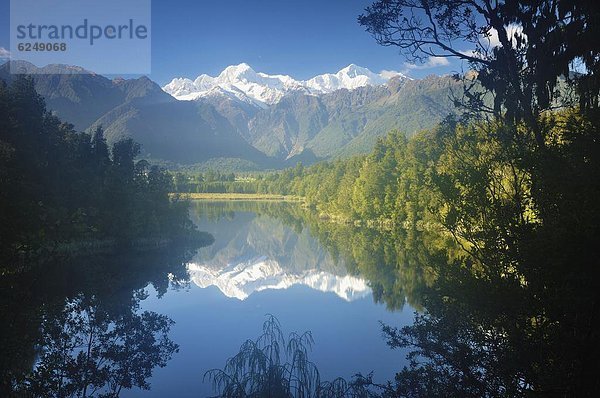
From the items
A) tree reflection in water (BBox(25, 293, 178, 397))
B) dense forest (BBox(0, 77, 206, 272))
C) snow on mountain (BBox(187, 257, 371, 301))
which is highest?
dense forest (BBox(0, 77, 206, 272))

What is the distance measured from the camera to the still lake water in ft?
71.1

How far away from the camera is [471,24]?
13.4 meters

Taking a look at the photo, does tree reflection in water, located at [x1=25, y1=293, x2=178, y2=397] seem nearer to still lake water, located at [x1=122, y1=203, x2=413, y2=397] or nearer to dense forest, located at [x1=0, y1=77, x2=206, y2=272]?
still lake water, located at [x1=122, y1=203, x2=413, y2=397]

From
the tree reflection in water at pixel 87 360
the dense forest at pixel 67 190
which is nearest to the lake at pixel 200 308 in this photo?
the tree reflection in water at pixel 87 360

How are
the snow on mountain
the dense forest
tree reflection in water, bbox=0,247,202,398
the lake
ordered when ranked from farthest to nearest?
the snow on mountain < the dense forest < the lake < tree reflection in water, bbox=0,247,202,398

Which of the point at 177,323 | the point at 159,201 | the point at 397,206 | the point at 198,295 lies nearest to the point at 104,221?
the point at 159,201

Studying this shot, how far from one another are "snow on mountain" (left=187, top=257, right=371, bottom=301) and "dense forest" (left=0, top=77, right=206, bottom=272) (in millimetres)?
11929

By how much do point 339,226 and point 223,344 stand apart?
66299 millimetres

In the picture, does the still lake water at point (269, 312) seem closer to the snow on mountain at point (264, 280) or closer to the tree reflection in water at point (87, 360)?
the snow on mountain at point (264, 280)

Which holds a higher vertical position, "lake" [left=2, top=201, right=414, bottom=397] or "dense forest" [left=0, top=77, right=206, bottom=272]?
"dense forest" [left=0, top=77, right=206, bottom=272]

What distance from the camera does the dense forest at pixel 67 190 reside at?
33.7 m

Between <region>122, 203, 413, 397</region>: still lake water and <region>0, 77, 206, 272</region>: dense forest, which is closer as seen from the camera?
<region>122, 203, 413, 397</region>: still lake water

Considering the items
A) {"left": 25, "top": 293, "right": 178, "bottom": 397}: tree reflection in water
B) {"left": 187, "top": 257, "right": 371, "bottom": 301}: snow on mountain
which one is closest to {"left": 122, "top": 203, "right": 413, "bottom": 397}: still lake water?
{"left": 187, "top": 257, "right": 371, "bottom": 301}: snow on mountain

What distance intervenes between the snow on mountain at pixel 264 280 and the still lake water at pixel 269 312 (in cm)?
9
